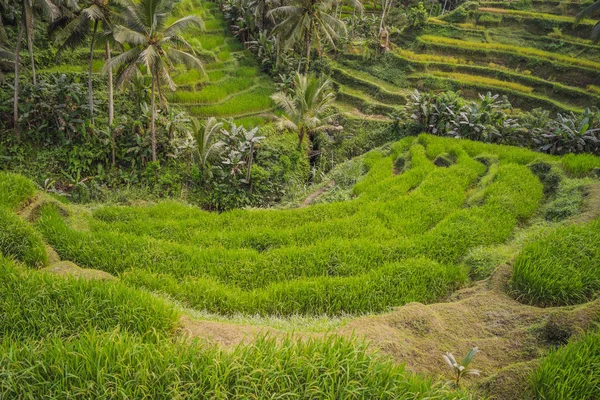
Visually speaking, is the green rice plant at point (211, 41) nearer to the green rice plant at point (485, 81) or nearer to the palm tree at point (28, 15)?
the palm tree at point (28, 15)

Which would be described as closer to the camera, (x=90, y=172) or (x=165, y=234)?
(x=165, y=234)

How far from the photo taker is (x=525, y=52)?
2048cm

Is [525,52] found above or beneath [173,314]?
above

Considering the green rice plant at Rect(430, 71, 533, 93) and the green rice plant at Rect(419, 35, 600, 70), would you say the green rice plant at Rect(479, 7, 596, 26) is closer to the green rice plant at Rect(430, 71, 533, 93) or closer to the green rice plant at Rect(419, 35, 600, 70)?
the green rice plant at Rect(419, 35, 600, 70)

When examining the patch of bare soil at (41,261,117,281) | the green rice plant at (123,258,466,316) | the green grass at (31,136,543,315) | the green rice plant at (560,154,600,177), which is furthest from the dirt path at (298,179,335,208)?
the green rice plant at (560,154,600,177)

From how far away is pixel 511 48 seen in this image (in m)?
20.8

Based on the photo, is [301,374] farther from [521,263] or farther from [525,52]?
[525,52]

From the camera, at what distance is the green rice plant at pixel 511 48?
756 inches

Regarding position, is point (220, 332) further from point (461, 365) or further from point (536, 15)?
point (536, 15)

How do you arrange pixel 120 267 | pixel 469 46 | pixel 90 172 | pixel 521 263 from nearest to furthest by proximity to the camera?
1. pixel 521 263
2. pixel 120 267
3. pixel 90 172
4. pixel 469 46

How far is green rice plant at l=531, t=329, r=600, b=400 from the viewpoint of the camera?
260 centimetres

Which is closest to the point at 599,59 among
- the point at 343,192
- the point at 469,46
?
the point at 469,46

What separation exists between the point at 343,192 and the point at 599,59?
19.7 meters

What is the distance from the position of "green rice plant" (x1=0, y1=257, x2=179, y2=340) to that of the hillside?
2cm
